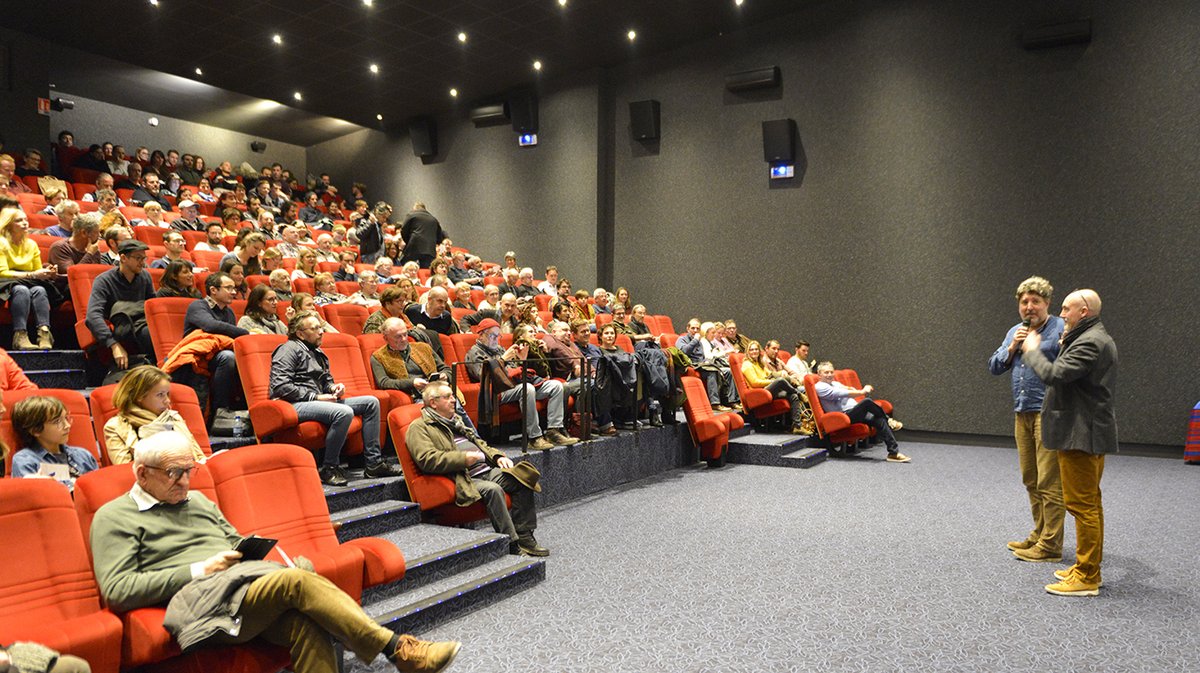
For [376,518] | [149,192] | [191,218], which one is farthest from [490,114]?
[376,518]

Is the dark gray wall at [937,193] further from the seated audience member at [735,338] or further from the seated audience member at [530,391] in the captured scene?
the seated audience member at [530,391]

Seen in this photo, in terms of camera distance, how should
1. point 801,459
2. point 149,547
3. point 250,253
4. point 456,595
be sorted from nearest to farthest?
1. point 149,547
2. point 456,595
3. point 250,253
4. point 801,459

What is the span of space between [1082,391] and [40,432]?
3.73 metres

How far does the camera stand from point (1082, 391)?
3.11m

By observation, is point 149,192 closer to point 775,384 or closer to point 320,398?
point 320,398

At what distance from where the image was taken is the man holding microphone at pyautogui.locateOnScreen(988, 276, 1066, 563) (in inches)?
133

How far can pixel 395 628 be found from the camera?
271 centimetres

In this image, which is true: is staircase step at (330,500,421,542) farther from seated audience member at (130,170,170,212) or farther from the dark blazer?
seated audience member at (130,170,170,212)

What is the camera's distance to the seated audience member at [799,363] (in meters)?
7.41

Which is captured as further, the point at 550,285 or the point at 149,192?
the point at 550,285

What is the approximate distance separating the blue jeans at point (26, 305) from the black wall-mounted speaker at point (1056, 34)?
25.1 feet

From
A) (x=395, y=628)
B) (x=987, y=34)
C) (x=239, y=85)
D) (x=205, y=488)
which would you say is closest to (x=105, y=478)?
(x=205, y=488)

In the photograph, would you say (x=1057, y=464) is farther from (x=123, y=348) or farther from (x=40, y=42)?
(x=40, y=42)

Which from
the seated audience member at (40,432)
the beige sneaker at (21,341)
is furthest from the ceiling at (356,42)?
the seated audience member at (40,432)
